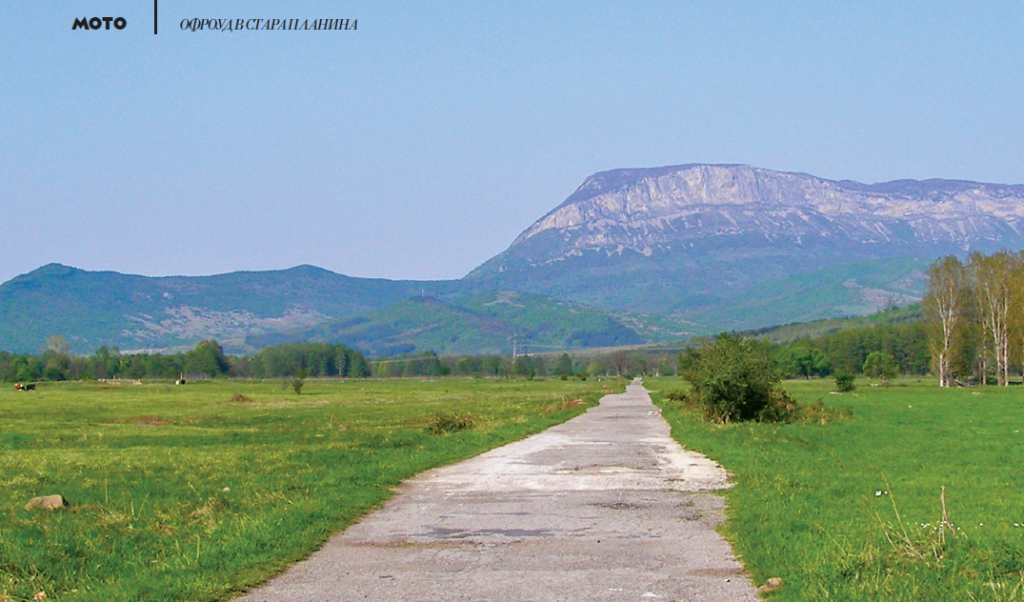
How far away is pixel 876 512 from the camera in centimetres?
1300

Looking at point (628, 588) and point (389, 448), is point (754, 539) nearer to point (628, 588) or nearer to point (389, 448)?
point (628, 588)

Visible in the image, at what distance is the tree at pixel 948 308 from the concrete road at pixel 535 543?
291 feet

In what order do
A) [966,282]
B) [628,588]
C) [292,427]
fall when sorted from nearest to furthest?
[628,588] → [292,427] → [966,282]

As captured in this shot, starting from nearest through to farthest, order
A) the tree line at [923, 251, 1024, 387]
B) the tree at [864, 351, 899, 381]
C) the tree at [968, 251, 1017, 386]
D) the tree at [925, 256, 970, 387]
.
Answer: the tree line at [923, 251, 1024, 387] → the tree at [968, 251, 1017, 386] → the tree at [925, 256, 970, 387] → the tree at [864, 351, 899, 381]

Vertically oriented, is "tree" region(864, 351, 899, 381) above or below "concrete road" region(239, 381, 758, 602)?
below

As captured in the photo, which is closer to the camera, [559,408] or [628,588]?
[628,588]

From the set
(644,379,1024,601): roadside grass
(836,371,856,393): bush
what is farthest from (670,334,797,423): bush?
(836,371,856,393): bush

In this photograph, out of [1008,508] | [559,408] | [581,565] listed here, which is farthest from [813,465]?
[559,408]

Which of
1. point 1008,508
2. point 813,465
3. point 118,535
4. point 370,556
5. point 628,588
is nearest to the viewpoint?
point 628,588

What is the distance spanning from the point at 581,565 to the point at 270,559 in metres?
3.41

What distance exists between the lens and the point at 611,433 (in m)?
35.7

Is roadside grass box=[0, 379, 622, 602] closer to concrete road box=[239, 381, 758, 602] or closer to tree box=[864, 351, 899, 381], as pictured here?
concrete road box=[239, 381, 758, 602]

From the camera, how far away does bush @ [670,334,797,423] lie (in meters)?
39.0

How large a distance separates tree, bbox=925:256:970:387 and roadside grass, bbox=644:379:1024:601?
2976 inches
